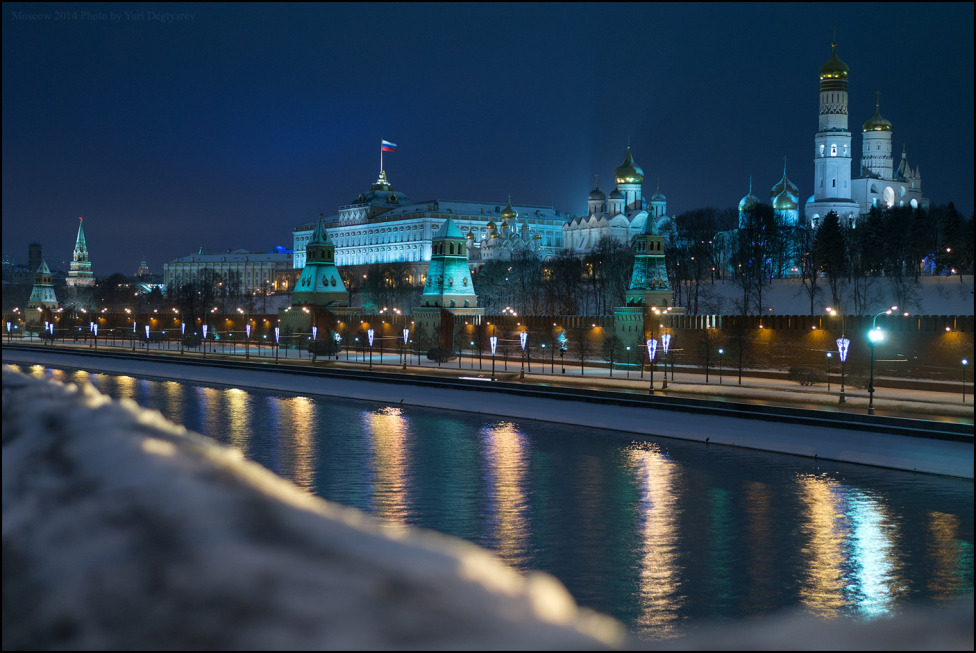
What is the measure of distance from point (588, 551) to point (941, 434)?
8.49 metres

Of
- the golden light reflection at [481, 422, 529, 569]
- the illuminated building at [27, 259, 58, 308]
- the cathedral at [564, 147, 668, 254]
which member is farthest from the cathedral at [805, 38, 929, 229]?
the illuminated building at [27, 259, 58, 308]

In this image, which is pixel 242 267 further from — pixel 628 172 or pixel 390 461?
pixel 390 461

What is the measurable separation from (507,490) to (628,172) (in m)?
74.3

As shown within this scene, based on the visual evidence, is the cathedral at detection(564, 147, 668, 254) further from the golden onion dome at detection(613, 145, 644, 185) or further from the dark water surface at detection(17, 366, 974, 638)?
the dark water surface at detection(17, 366, 974, 638)

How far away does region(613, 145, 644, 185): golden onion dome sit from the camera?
290ft

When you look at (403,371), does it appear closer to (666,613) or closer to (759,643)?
(666,613)

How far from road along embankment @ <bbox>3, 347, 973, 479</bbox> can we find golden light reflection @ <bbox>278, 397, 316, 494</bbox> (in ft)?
8.08

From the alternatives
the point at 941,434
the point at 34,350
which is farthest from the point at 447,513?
the point at 34,350

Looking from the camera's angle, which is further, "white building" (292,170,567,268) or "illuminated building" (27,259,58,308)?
"white building" (292,170,567,268)

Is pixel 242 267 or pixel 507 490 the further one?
pixel 242 267

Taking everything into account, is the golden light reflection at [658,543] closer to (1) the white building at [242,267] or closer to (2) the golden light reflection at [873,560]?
(2) the golden light reflection at [873,560]

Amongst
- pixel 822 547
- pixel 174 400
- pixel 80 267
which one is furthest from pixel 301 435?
pixel 80 267

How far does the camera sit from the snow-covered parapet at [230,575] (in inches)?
37.4

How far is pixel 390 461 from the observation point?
20.6 m
